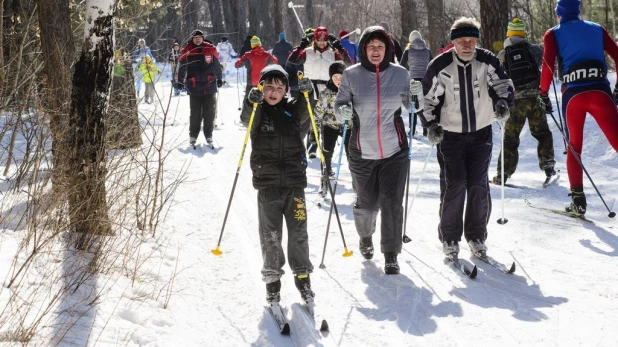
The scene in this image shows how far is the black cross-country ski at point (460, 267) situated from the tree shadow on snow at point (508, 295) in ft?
0.22

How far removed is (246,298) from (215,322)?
0.56 m

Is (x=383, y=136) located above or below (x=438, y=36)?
below

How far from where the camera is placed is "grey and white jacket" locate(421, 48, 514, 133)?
5.75 meters

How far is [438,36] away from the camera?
18.7 m

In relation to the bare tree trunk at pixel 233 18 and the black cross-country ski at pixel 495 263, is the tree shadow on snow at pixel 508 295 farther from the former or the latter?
the bare tree trunk at pixel 233 18

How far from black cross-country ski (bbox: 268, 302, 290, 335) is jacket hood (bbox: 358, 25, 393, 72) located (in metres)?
2.08

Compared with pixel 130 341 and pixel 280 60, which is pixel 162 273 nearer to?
pixel 130 341

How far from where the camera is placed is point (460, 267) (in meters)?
5.76

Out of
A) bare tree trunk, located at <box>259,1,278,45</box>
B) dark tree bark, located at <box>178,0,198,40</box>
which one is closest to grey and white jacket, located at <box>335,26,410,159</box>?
dark tree bark, located at <box>178,0,198,40</box>

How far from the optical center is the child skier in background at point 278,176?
5109 millimetres

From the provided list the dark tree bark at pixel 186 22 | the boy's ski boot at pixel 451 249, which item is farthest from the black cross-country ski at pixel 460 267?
the dark tree bark at pixel 186 22

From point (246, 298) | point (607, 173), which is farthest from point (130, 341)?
point (607, 173)

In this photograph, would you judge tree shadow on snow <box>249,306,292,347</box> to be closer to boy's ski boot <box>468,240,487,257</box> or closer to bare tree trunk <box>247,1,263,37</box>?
boy's ski boot <box>468,240,487,257</box>

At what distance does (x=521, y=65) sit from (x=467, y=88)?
327cm
